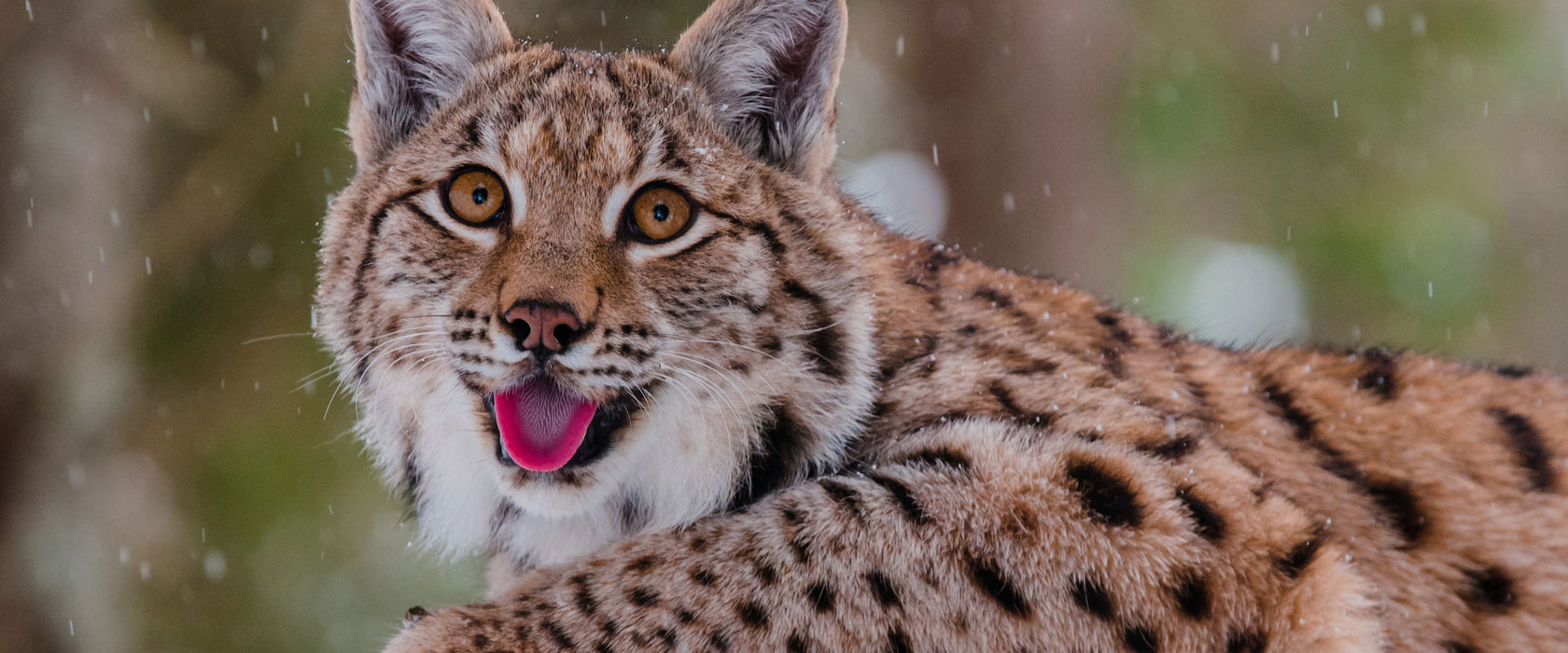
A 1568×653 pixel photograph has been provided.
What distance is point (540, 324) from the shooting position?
341 centimetres

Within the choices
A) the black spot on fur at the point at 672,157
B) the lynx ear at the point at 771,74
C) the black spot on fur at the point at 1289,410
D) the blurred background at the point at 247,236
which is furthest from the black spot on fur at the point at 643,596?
the black spot on fur at the point at 1289,410

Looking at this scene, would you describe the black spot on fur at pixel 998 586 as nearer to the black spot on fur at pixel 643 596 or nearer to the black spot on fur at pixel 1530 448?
the black spot on fur at pixel 643 596

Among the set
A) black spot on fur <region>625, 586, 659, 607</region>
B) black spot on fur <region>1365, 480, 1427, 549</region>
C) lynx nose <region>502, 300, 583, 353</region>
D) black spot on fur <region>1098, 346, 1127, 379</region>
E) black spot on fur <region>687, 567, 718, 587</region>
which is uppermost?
black spot on fur <region>1098, 346, 1127, 379</region>

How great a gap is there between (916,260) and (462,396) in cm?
181

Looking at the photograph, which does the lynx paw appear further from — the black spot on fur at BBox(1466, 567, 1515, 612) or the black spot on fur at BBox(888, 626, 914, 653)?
the black spot on fur at BBox(1466, 567, 1515, 612)

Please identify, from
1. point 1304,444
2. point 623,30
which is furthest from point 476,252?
point 623,30

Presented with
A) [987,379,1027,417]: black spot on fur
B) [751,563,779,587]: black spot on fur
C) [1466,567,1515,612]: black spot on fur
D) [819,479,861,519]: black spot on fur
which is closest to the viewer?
[751,563,779,587]: black spot on fur

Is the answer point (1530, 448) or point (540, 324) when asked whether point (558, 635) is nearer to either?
point (540, 324)

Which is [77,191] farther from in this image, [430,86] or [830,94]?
[830,94]

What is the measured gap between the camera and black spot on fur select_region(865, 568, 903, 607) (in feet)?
10.7

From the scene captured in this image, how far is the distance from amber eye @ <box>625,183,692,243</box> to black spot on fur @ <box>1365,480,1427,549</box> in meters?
2.43

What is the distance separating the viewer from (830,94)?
423 centimetres

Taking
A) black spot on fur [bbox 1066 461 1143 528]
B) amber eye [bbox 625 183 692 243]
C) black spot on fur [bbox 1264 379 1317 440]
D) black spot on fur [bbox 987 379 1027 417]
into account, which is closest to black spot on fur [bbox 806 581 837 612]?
black spot on fur [bbox 1066 461 1143 528]

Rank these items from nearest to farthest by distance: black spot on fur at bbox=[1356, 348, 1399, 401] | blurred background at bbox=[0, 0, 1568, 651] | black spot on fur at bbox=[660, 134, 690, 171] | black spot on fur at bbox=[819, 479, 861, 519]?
black spot on fur at bbox=[819, 479, 861, 519]
black spot on fur at bbox=[660, 134, 690, 171]
black spot on fur at bbox=[1356, 348, 1399, 401]
blurred background at bbox=[0, 0, 1568, 651]
